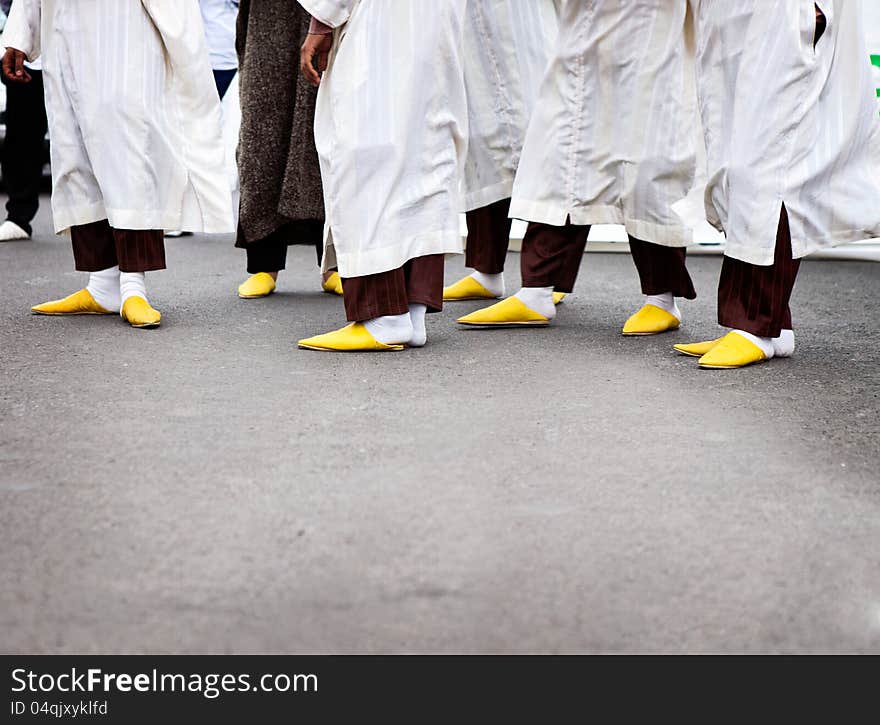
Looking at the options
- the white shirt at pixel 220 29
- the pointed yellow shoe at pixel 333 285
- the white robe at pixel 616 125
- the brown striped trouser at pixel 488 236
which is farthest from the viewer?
the white shirt at pixel 220 29

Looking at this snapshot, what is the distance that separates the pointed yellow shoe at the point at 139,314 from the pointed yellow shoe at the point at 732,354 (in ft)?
4.93

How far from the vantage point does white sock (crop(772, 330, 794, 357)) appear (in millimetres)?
3166

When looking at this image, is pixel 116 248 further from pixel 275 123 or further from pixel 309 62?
pixel 309 62

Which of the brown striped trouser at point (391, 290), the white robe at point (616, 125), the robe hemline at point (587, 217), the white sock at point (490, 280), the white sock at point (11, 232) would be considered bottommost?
the white sock at point (11, 232)

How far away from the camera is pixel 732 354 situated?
9.98ft

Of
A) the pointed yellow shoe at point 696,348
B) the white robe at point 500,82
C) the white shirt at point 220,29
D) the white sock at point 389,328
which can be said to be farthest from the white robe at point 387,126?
the white shirt at point 220,29

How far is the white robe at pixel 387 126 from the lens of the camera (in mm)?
3062

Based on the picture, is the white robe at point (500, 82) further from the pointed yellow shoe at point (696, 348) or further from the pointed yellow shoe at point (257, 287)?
the pointed yellow shoe at point (696, 348)

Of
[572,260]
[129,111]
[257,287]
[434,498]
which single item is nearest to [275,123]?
[257,287]

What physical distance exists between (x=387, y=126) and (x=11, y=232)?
319 cm

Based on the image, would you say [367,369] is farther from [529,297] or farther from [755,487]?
[755,487]

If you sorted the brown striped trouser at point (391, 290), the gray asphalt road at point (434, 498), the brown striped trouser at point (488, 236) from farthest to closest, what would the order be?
the brown striped trouser at point (488, 236)
the brown striped trouser at point (391, 290)
the gray asphalt road at point (434, 498)

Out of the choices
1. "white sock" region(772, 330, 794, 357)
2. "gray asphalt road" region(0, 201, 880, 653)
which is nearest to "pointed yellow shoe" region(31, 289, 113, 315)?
"gray asphalt road" region(0, 201, 880, 653)

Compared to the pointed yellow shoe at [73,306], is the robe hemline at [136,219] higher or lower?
higher
